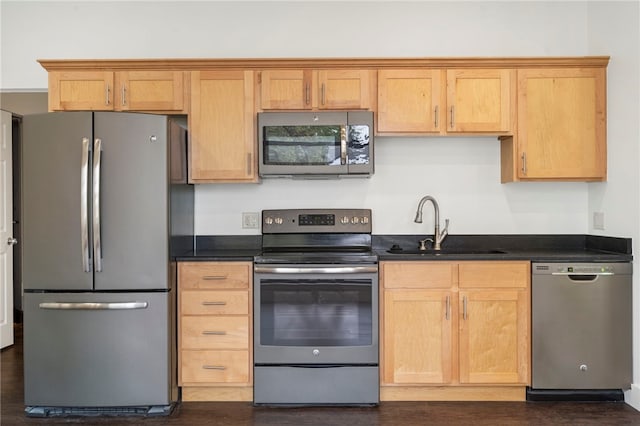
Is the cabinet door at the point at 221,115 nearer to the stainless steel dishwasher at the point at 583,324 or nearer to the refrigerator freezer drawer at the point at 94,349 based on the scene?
the refrigerator freezer drawer at the point at 94,349

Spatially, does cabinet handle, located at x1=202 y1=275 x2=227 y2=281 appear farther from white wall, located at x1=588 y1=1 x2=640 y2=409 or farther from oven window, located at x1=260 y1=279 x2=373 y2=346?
white wall, located at x1=588 y1=1 x2=640 y2=409

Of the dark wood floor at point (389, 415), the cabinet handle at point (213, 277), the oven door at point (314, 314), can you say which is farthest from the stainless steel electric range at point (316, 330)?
the cabinet handle at point (213, 277)

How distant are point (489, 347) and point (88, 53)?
3454mm

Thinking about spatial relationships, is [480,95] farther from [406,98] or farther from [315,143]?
[315,143]

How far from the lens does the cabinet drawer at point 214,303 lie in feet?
Result: 9.44

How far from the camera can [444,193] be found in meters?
3.44

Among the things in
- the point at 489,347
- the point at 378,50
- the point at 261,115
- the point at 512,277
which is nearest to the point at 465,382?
the point at 489,347

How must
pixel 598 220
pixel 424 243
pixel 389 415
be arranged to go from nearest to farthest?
1. pixel 389 415
2. pixel 598 220
3. pixel 424 243

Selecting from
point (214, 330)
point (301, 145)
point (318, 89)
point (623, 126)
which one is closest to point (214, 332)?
point (214, 330)

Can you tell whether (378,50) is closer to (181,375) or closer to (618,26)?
(618,26)

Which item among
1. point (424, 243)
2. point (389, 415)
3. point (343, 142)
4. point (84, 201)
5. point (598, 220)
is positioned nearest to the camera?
point (84, 201)

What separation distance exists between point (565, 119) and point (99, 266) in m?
3.04

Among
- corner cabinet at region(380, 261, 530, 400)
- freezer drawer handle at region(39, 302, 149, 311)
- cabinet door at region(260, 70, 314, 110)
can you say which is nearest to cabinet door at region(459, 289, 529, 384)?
corner cabinet at region(380, 261, 530, 400)

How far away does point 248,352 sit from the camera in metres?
2.87
